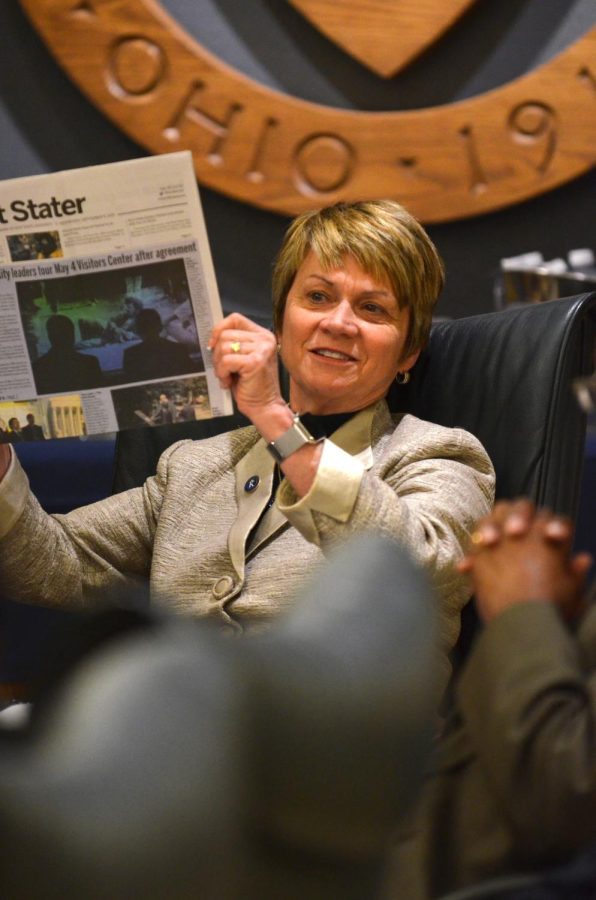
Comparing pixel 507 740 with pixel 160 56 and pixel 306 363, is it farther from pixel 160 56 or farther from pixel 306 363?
pixel 160 56

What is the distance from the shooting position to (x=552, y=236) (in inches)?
101

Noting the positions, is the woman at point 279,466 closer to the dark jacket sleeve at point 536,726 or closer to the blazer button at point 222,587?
the blazer button at point 222,587

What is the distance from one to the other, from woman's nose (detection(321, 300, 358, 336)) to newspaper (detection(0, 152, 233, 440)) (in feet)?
0.78

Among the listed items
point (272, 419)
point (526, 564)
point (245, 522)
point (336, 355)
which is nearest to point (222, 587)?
point (245, 522)

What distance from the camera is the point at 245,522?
154 cm

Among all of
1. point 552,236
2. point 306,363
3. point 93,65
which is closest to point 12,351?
point 306,363

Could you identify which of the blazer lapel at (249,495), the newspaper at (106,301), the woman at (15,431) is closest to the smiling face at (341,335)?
the blazer lapel at (249,495)

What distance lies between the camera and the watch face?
95.8 inches

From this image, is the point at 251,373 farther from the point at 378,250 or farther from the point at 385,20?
the point at 385,20

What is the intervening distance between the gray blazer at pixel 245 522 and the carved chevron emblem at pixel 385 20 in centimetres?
113

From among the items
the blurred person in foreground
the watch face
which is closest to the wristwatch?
the blurred person in foreground

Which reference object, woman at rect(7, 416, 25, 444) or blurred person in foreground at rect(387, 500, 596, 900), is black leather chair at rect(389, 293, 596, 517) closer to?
woman at rect(7, 416, 25, 444)

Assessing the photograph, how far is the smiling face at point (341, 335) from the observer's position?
1.60 metres

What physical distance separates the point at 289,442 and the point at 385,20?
1.47 meters
